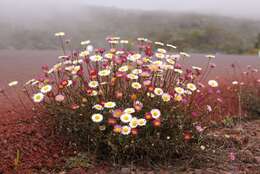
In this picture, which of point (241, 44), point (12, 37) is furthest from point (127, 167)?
point (241, 44)

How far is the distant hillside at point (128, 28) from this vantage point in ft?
33.5

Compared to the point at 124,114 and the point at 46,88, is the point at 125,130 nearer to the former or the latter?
the point at 124,114

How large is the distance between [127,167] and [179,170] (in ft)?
1.26

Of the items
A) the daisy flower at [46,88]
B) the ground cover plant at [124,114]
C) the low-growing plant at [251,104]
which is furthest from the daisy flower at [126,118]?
the low-growing plant at [251,104]

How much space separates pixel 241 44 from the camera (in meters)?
13.4

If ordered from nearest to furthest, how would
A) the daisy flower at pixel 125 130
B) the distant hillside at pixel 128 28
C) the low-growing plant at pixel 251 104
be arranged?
the daisy flower at pixel 125 130 < the low-growing plant at pixel 251 104 < the distant hillside at pixel 128 28

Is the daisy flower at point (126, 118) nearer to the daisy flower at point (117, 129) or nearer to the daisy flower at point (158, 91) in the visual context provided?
the daisy flower at point (117, 129)

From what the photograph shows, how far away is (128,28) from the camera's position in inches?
476

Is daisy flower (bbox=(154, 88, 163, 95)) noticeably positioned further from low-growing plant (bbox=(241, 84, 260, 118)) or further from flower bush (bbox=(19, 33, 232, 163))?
low-growing plant (bbox=(241, 84, 260, 118))

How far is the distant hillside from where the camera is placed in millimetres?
10203

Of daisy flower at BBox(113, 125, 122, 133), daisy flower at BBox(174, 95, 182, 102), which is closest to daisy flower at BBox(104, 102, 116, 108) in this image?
daisy flower at BBox(113, 125, 122, 133)

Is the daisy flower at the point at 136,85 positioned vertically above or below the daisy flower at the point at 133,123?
above

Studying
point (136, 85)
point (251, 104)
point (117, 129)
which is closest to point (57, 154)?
point (117, 129)

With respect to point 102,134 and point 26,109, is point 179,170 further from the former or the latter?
point 26,109
